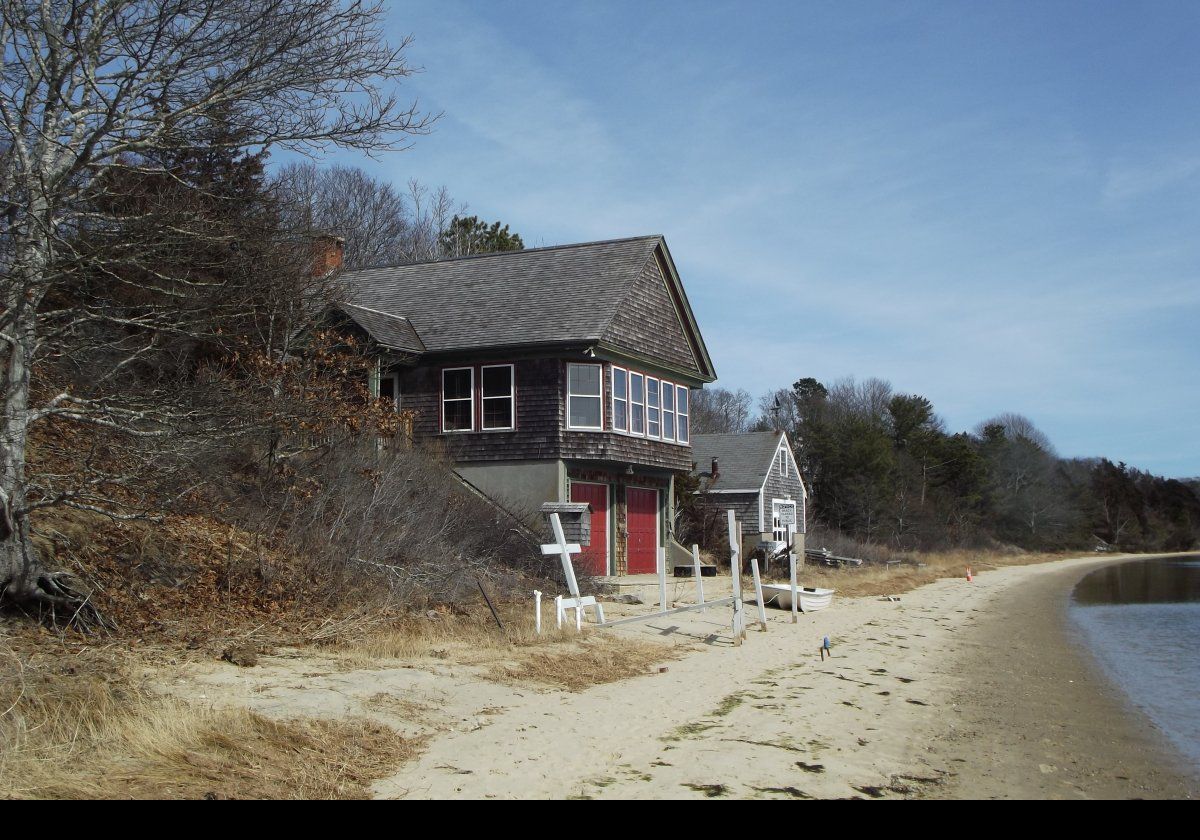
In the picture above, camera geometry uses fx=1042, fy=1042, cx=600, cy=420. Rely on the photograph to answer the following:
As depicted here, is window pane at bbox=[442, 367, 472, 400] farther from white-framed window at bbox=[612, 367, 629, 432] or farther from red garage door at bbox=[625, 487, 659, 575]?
red garage door at bbox=[625, 487, 659, 575]

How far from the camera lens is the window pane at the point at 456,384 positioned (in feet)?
85.6

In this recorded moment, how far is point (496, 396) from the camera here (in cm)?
2559

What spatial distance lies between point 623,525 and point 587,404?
3.88 m

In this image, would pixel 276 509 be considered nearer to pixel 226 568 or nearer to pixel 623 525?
pixel 226 568

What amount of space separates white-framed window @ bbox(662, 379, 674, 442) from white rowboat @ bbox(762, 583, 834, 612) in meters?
7.09

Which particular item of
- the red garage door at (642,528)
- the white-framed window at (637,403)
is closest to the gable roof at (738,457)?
the red garage door at (642,528)

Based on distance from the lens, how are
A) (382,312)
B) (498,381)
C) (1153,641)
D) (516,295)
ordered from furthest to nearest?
(516,295) → (382,312) → (498,381) → (1153,641)

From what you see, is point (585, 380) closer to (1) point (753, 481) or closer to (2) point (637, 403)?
(2) point (637, 403)

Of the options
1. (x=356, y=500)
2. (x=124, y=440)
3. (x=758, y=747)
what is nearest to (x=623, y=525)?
(x=356, y=500)

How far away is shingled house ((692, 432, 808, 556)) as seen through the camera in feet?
134

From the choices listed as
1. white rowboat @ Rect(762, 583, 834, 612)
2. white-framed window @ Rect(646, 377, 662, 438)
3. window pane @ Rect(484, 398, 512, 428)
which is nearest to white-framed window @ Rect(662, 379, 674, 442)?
white-framed window @ Rect(646, 377, 662, 438)

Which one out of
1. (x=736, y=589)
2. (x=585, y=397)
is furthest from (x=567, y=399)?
(x=736, y=589)

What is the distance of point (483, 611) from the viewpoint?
1564 centimetres

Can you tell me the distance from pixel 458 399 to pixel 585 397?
128 inches
